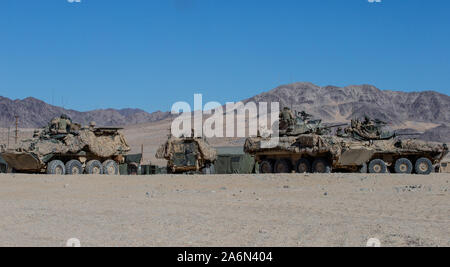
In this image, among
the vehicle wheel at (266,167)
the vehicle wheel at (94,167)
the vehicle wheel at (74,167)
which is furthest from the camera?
the vehicle wheel at (94,167)

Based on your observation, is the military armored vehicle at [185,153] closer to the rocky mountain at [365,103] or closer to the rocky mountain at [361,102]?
the rocky mountain at [365,103]

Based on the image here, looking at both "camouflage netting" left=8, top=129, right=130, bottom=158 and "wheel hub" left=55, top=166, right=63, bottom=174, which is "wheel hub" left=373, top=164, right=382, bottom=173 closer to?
"camouflage netting" left=8, top=129, right=130, bottom=158

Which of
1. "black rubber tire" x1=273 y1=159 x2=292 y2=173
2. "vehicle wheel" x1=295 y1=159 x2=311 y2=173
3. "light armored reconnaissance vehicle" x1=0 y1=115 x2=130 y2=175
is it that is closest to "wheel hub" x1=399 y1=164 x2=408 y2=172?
"vehicle wheel" x1=295 y1=159 x2=311 y2=173

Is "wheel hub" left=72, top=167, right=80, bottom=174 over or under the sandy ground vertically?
over

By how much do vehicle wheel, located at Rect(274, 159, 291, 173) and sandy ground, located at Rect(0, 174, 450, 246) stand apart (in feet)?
27.8

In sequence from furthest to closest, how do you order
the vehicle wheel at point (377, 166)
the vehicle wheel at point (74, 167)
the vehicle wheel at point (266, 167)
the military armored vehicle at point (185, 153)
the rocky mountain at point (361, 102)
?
the rocky mountain at point (361, 102) → the military armored vehicle at point (185, 153) → the vehicle wheel at point (266, 167) → the vehicle wheel at point (74, 167) → the vehicle wheel at point (377, 166)

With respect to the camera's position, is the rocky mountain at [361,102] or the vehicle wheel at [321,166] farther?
the rocky mountain at [361,102]

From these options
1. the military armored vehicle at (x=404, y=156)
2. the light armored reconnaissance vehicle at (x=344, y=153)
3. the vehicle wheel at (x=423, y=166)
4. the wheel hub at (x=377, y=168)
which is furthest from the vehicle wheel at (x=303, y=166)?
the vehicle wheel at (x=423, y=166)

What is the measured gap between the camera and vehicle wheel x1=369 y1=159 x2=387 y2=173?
25547 mm

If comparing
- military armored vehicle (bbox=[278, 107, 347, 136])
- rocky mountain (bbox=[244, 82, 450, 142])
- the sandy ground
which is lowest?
the sandy ground

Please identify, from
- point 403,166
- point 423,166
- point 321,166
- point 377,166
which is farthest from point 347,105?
point 321,166

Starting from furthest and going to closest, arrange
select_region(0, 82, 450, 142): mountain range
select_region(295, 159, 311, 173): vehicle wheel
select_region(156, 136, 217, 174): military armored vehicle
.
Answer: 1. select_region(0, 82, 450, 142): mountain range
2. select_region(156, 136, 217, 174): military armored vehicle
3. select_region(295, 159, 311, 173): vehicle wheel

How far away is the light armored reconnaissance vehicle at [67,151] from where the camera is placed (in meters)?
25.1
